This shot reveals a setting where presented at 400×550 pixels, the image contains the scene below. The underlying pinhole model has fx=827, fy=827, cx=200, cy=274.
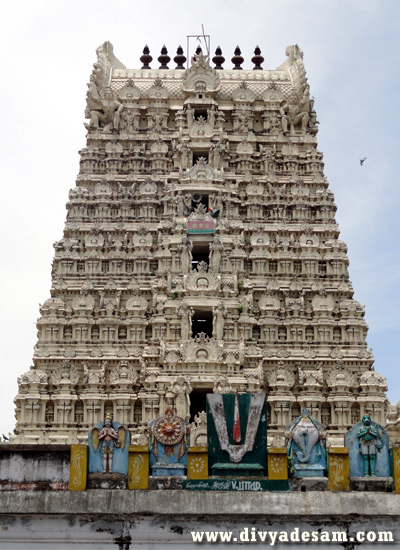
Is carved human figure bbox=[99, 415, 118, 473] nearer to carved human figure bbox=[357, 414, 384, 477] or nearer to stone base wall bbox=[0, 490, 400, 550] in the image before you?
stone base wall bbox=[0, 490, 400, 550]

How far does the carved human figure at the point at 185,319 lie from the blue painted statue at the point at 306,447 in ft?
58.2

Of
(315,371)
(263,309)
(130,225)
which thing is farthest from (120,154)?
(315,371)

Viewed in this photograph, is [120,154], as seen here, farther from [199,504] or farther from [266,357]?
[199,504]

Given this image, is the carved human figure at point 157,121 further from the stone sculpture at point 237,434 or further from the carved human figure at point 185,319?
the stone sculpture at point 237,434

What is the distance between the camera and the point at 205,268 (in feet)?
131

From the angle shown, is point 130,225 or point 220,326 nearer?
point 220,326

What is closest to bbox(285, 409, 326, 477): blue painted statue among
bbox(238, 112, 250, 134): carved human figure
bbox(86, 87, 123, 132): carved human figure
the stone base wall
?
the stone base wall

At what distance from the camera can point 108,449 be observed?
64.2 feet

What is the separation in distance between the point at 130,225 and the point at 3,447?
80.3ft

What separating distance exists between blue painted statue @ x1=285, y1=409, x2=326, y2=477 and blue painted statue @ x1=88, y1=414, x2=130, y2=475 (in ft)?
13.2

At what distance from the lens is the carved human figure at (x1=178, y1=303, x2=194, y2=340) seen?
38.1m

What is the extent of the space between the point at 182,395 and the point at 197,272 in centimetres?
671

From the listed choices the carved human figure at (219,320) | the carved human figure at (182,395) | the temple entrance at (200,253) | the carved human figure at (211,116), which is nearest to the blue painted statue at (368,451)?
the carved human figure at (182,395)

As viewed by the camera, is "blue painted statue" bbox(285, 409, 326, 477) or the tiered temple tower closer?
"blue painted statue" bbox(285, 409, 326, 477)
